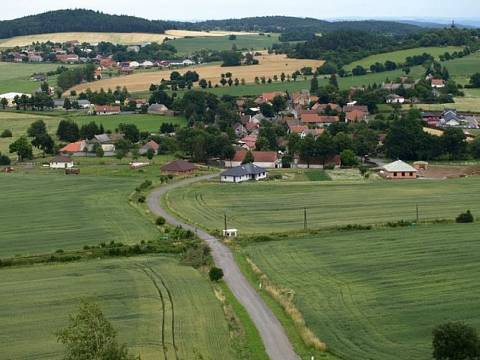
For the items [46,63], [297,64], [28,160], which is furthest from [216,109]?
[46,63]

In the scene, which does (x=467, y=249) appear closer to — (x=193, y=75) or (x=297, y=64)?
(x=193, y=75)

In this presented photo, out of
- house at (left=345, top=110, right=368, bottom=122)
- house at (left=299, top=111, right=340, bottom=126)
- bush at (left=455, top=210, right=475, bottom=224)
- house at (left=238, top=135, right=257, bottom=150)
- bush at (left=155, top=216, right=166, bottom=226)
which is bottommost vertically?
house at (left=238, top=135, right=257, bottom=150)

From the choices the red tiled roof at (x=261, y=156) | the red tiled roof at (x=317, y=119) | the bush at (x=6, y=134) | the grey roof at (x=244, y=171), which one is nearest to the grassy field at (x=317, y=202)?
the grey roof at (x=244, y=171)

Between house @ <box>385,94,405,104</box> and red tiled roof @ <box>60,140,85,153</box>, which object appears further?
house @ <box>385,94,405,104</box>

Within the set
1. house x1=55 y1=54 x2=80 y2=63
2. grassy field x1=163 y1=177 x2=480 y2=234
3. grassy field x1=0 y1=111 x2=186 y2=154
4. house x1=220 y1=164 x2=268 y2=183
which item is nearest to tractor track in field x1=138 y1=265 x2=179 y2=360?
grassy field x1=163 y1=177 x2=480 y2=234

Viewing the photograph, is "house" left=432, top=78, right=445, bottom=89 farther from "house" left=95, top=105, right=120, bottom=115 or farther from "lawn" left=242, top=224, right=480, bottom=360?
"lawn" left=242, top=224, right=480, bottom=360

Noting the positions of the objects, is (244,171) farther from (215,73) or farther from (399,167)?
(215,73)
